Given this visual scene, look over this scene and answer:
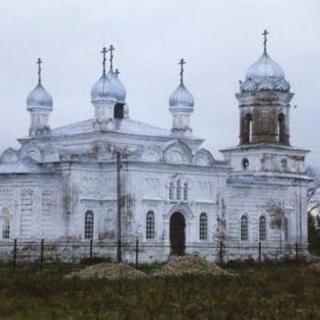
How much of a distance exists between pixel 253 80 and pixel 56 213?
11.3 m

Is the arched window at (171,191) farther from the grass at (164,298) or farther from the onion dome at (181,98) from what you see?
the grass at (164,298)

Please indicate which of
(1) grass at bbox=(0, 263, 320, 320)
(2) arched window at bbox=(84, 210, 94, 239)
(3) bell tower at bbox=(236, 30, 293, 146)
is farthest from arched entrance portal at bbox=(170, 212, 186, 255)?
(1) grass at bbox=(0, 263, 320, 320)

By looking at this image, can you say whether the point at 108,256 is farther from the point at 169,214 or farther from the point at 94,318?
the point at 94,318

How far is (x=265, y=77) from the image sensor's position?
44.4 metres

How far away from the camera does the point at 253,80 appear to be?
44.5m

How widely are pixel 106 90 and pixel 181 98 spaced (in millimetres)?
4404

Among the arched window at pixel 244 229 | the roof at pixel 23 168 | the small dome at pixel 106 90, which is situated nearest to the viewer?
the roof at pixel 23 168

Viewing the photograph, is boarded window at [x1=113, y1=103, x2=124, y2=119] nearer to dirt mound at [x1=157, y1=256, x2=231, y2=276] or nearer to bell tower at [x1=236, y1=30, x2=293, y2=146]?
bell tower at [x1=236, y1=30, x2=293, y2=146]

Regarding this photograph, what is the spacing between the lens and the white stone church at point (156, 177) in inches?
1497

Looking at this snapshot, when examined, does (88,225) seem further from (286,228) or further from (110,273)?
(110,273)

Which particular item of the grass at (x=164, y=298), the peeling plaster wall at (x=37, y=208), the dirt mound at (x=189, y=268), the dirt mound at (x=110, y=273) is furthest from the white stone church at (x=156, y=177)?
the grass at (x=164, y=298)

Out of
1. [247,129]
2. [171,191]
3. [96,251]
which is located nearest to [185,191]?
[171,191]

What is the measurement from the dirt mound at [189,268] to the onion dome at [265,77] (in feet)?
61.5

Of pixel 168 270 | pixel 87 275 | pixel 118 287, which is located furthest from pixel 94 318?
pixel 168 270
